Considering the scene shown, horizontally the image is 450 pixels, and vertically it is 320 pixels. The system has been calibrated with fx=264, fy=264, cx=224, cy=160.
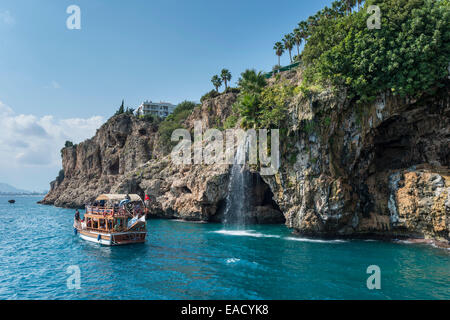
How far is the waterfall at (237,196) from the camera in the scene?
39.3m

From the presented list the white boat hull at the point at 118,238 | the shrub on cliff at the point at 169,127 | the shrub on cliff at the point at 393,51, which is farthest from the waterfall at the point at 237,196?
the shrub on cliff at the point at 169,127

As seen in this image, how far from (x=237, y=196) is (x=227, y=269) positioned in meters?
22.1

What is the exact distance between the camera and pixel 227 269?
18812mm

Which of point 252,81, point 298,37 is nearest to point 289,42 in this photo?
point 298,37

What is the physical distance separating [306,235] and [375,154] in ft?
39.3

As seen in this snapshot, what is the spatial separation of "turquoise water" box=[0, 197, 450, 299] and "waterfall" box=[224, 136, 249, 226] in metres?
11.5

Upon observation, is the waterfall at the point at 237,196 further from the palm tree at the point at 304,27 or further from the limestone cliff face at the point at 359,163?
the palm tree at the point at 304,27

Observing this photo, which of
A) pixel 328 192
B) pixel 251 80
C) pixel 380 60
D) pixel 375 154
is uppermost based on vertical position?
pixel 251 80

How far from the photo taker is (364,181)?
1139 inches

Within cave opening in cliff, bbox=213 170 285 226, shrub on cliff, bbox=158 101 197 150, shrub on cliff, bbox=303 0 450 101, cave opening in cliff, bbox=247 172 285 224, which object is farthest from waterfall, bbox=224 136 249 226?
shrub on cliff, bbox=158 101 197 150

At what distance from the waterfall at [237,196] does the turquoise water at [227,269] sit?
37.7 ft

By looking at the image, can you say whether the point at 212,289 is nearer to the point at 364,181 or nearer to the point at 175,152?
the point at 364,181

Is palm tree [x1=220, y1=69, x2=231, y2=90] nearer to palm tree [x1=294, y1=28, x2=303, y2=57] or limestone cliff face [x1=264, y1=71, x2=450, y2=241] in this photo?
palm tree [x1=294, y1=28, x2=303, y2=57]
